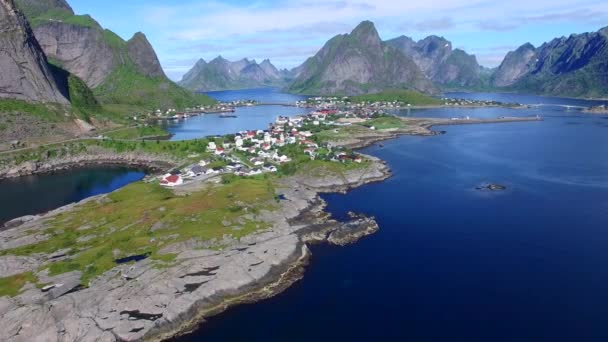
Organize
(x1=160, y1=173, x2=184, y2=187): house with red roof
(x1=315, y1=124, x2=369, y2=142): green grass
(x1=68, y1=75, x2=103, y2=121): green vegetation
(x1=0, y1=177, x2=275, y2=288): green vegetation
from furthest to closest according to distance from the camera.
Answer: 1. (x1=68, y1=75, x2=103, y2=121): green vegetation
2. (x1=315, y1=124, x2=369, y2=142): green grass
3. (x1=160, y1=173, x2=184, y2=187): house with red roof
4. (x1=0, y1=177, x2=275, y2=288): green vegetation

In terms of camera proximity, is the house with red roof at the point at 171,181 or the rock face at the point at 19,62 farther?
the rock face at the point at 19,62

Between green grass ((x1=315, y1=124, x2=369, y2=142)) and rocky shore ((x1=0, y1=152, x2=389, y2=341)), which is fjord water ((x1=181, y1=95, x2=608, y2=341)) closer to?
rocky shore ((x1=0, y1=152, x2=389, y2=341))

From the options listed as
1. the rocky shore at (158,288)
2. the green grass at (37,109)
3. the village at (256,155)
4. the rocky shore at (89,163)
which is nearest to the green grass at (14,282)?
the rocky shore at (158,288)

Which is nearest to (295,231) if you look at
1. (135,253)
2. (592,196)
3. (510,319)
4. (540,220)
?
(135,253)

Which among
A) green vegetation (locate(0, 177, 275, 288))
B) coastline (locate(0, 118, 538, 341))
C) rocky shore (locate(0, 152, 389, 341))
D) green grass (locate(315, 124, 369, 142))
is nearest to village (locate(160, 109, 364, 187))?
green grass (locate(315, 124, 369, 142))

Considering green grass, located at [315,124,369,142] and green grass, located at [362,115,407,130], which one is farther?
green grass, located at [362,115,407,130]

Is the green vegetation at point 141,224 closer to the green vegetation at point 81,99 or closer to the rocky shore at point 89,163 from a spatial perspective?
the rocky shore at point 89,163

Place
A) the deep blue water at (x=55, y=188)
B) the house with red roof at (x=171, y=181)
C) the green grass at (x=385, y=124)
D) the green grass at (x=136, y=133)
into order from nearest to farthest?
the deep blue water at (x=55, y=188), the house with red roof at (x=171, y=181), the green grass at (x=136, y=133), the green grass at (x=385, y=124)
